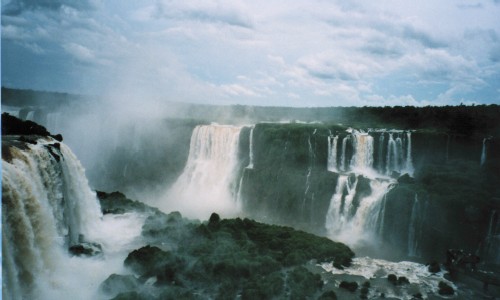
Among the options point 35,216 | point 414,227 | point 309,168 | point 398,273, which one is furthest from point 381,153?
point 35,216

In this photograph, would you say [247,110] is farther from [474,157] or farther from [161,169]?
[474,157]

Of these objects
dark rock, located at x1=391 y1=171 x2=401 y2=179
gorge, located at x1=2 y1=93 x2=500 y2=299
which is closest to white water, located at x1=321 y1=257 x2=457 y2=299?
gorge, located at x1=2 y1=93 x2=500 y2=299

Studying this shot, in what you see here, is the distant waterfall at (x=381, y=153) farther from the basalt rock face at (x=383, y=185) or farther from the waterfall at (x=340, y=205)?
the waterfall at (x=340, y=205)

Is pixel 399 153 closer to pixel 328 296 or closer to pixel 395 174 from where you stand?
pixel 395 174

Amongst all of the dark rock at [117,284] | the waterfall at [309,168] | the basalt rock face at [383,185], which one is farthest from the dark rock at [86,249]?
the waterfall at [309,168]

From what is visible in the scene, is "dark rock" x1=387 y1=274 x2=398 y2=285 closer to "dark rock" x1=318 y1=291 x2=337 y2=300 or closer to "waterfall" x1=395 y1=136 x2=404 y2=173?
"dark rock" x1=318 y1=291 x2=337 y2=300
